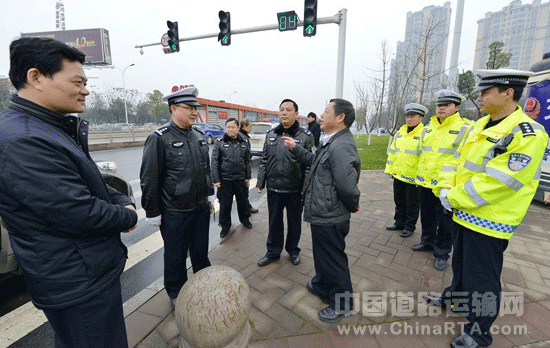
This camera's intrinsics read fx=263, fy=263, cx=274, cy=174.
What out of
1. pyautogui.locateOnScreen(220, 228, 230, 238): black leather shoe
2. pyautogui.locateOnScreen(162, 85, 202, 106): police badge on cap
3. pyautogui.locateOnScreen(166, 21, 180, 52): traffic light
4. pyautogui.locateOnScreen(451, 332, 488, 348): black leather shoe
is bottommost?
pyautogui.locateOnScreen(220, 228, 230, 238): black leather shoe

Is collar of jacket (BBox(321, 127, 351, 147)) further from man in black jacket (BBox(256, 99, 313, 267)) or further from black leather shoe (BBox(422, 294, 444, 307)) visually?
black leather shoe (BBox(422, 294, 444, 307))

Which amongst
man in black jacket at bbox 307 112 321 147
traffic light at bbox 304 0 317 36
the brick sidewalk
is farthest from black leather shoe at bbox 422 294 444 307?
traffic light at bbox 304 0 317 36

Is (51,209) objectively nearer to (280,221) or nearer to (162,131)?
(162,131)

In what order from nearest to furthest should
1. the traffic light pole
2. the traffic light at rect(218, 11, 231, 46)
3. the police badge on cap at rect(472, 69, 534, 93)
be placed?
1. the police badge on cap at rect(472, 69, 534, 93)
2. the traffic light pole
3. the traffic light at rect(218, 11, 231, 46)

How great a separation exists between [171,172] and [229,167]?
1.98 metres

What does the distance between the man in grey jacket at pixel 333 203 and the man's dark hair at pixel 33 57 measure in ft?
6.09

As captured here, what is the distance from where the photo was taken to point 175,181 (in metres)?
2.43

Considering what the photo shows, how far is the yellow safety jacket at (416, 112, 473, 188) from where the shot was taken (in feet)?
10.5

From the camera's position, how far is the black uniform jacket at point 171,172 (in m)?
2.32

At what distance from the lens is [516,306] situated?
253 centimetres

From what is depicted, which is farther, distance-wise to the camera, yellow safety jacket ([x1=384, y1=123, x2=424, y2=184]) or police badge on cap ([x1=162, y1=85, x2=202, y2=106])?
yellow safety jacket ([x1=384, y1=123, x2=424, y2=184])

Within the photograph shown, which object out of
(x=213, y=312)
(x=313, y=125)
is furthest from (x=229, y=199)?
(x=313, y=125)

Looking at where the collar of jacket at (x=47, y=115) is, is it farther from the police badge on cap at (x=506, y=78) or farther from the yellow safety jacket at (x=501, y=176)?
the police badge on cap at (x=506, y=78)

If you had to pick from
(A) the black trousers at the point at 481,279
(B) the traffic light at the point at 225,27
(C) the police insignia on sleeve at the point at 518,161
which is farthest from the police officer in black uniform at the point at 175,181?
(B) the traffic light at the point at 225,27
